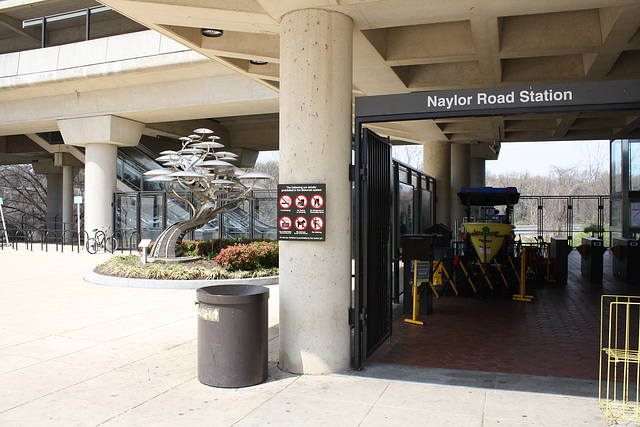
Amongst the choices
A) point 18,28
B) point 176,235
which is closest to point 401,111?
point 176,235

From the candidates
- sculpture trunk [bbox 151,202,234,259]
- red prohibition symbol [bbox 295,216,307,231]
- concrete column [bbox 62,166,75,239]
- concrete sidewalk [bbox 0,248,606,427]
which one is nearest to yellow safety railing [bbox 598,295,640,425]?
concrete sidewalk [bbox 0,248,606,427]

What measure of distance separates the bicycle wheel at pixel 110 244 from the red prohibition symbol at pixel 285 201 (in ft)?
61.0

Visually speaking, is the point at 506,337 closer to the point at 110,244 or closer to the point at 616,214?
the point at 616,214

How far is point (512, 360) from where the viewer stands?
6.89 m

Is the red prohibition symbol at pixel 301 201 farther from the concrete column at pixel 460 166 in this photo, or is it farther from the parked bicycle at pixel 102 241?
the parked bicycle at pixel 102 241

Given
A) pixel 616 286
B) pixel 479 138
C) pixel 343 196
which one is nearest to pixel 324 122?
pixel 343 196

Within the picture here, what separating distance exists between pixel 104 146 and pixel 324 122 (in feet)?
63.2

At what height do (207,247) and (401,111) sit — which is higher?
(401,111)

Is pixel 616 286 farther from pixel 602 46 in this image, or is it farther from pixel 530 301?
pixel 602 46

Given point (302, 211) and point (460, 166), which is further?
point (460, 166)

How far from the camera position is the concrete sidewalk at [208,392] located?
15.8 ft

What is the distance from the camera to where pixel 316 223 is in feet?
20.1

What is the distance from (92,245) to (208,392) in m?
19.7

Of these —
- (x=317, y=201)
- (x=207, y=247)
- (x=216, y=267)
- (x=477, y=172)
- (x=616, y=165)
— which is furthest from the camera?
Answer: (x=477, y=172)
